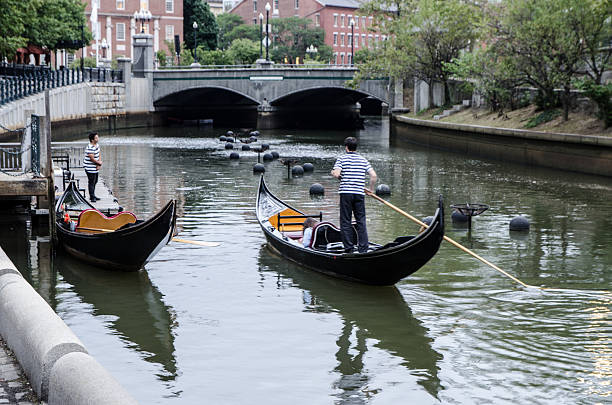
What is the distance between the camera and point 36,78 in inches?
1703

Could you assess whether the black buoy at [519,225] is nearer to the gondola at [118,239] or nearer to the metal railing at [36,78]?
the gondola at [118,239]

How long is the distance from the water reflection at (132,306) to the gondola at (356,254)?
2483mm

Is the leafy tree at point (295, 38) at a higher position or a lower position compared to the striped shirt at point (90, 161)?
higher

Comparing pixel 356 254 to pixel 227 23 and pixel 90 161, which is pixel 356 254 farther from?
pixel 227 23

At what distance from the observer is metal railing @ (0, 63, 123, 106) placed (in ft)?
120

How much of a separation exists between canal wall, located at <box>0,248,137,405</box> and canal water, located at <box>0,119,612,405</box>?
5.18 feet

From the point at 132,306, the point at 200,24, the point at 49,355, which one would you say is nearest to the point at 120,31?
Answer: the point at 200,24

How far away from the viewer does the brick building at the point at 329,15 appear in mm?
111062

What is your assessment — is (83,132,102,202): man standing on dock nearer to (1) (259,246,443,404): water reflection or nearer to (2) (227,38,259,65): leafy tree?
(1) (259,246,443,404): water reflection

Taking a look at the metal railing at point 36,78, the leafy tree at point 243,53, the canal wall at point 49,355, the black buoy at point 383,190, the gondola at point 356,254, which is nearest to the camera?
the canal wall at point 49,355

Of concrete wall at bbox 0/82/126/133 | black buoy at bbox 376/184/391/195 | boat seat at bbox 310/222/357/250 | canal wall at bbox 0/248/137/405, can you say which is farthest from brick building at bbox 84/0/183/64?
canal wall at bbox 0/248/137/405

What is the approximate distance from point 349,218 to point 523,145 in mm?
22856

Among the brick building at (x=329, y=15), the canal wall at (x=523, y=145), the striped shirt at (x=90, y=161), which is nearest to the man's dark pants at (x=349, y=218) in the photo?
the striped shirt at (x=90, y=161)

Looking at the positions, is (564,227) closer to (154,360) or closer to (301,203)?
(301,203)
